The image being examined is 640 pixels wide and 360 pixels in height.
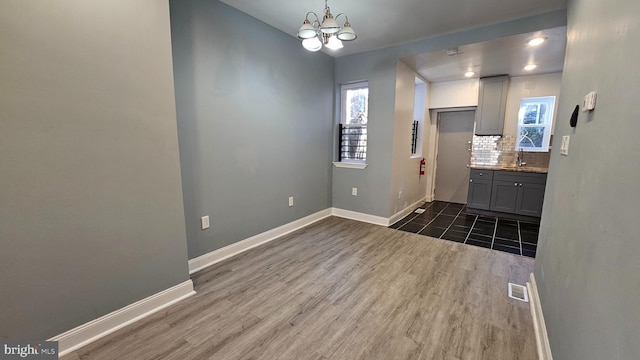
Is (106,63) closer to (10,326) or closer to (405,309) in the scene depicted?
(10,326)

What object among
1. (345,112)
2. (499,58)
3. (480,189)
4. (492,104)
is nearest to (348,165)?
(345,112)

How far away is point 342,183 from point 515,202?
9.51ft

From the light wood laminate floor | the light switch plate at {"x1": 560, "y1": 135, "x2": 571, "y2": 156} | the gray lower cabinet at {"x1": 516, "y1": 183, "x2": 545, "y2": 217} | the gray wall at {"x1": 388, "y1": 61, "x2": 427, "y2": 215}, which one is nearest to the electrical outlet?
the light wood laminate floor

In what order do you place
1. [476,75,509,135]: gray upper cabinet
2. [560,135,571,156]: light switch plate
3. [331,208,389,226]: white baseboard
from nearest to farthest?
[560,135,571,156]: light switch plate < [331,208,389,226]: white baseboard < [476,75,509,135]: gray upper cabinet

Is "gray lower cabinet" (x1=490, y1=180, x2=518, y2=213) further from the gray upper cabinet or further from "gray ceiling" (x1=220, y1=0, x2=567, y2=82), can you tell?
"gray ceiling" (x1=220, y1=0, x2=567, y2=82)

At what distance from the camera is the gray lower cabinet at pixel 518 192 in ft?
13.3

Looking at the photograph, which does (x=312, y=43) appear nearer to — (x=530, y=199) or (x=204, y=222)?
(x=204, y=222)

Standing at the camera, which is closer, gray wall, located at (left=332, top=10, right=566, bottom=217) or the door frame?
gray wall, located at (left=332, top=10, right=566, bottom=217)

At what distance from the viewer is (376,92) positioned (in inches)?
149

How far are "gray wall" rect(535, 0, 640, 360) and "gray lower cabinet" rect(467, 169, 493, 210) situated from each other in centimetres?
307

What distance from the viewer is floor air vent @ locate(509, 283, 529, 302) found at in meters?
2.16

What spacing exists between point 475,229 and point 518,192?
3.74 ft

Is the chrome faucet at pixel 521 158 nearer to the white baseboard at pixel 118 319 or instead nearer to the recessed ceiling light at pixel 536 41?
the recessed ceiling light at pixel 536 41

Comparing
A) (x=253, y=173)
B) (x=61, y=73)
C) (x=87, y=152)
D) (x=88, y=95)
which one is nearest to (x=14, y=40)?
(x=61, y=73)
